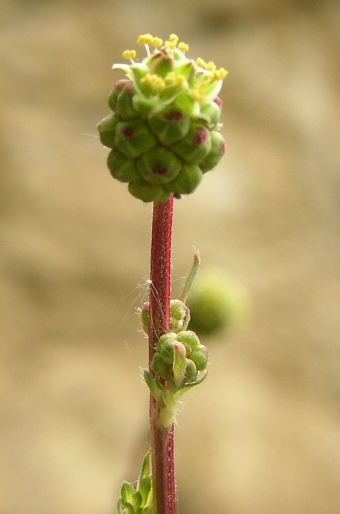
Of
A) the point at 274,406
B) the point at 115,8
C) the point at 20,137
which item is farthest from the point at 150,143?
the point at 115,8

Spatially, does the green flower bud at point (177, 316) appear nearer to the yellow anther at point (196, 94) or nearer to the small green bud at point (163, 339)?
the small green bud at point (163, 339)

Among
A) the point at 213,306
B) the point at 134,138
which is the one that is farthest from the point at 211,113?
the point at 213,306

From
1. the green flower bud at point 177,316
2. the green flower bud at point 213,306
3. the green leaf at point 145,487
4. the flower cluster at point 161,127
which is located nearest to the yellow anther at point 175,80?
the flower cluster at point 161,127

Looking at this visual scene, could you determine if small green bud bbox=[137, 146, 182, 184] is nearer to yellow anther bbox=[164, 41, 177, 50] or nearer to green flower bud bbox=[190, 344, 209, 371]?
yellow anther bbox=[164, 41, 177, 50]

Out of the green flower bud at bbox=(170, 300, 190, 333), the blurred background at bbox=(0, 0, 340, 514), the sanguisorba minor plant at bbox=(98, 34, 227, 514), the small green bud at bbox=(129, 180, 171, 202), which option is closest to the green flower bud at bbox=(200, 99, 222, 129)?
the sanguisorba minor plant at bbox=(98, 34, 227, 514)

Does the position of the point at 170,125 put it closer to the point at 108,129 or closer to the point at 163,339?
the point at 108,129

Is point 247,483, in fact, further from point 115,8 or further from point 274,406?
point 115,8
